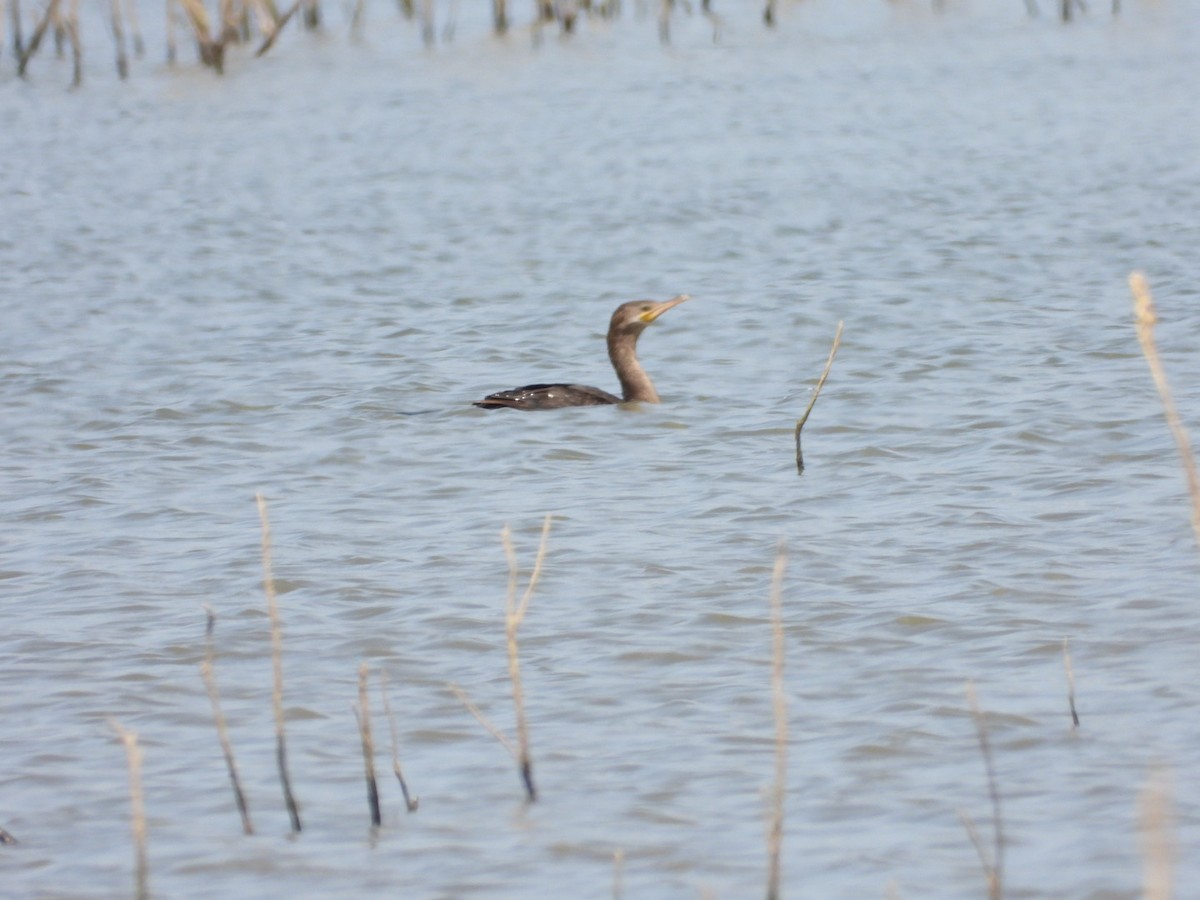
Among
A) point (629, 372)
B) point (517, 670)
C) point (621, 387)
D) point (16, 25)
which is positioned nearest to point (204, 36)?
point (16, 25)

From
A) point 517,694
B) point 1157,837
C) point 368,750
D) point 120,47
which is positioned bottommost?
point 120,47

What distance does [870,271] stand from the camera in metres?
13.1

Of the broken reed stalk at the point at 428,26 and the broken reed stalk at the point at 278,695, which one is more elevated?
the broken reed stalk at the point at 278,695

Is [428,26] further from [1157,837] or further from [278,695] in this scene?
[1157,837]

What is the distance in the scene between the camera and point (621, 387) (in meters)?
10.1

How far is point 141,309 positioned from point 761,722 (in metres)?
8.66

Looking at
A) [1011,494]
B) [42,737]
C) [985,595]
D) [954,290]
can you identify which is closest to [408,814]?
[42,737]

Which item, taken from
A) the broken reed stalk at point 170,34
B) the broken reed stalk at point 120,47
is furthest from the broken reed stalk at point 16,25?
the broken reed stalk at point 170,34

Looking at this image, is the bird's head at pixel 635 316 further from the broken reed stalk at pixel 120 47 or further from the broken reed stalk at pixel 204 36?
the broken reed stalk at pixel 120 47

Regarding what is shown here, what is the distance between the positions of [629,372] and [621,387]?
0.44 meters

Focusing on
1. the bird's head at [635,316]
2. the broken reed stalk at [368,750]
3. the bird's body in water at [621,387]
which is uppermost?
the broken reed stalk at [368,750]

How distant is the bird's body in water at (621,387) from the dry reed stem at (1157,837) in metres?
5.16

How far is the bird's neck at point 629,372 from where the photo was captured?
9570mm

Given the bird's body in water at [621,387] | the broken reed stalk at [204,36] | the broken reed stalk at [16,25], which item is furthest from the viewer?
the broken reed stalk at [16,25]
